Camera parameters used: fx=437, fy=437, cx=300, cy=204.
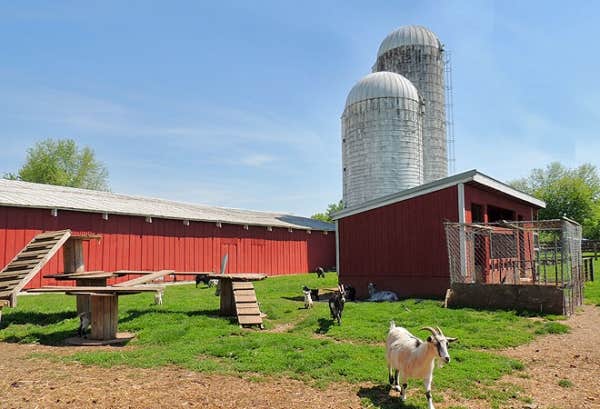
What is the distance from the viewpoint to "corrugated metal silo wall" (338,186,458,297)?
16.9 meters

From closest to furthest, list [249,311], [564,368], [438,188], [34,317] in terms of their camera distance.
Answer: [564,368], [249,311], [34,317], [438,188]

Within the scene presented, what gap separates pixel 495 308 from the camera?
13359mm

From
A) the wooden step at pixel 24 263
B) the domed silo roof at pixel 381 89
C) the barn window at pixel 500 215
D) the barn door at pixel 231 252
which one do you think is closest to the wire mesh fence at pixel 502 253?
the barn window at pixel 500 215

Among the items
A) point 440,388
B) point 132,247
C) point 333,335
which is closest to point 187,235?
point 132,247

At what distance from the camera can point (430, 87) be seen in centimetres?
3825

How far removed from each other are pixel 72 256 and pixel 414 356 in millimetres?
11093

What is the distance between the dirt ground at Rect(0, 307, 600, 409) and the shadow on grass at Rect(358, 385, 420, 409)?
15mm

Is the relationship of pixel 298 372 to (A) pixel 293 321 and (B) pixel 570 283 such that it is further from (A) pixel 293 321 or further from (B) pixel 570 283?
(B) pixel 570 283

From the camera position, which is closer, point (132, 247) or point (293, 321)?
point (293, 321)

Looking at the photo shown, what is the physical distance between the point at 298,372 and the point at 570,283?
399 inches

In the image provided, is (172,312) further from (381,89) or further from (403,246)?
(381,89)

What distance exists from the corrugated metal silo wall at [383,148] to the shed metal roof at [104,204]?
19.7 feet

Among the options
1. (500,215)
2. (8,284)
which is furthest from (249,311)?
(500,215)

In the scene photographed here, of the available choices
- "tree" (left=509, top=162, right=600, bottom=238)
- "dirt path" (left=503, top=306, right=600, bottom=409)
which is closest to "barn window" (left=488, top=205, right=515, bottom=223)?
"dirt path" (left=503, top=306, right=600, bottom=409)
